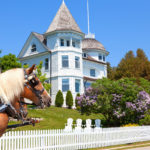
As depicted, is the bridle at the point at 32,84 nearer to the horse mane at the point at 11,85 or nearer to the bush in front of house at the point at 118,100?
the horse mane at the point at 11,85

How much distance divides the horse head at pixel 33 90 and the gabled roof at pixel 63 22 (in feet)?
102

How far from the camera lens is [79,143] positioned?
44.1 feet

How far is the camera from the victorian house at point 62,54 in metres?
34.5

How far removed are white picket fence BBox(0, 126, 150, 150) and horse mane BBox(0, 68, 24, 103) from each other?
7.02 metres

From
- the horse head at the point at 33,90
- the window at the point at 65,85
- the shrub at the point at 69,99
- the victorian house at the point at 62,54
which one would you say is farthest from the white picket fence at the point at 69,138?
the victorian house at the point at 62,54

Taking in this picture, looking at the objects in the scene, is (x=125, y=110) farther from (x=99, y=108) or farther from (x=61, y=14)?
(x=61, y=14)

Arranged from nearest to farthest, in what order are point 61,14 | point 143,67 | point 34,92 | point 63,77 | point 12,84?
point 12,84
point 34,92
point 63,77
point 61,14
point 143,67

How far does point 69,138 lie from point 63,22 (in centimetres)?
2605

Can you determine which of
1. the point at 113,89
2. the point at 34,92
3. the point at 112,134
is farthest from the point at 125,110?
the point at 34,92

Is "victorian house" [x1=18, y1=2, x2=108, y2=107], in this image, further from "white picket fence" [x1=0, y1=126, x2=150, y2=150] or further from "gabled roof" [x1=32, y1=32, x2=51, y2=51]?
"white picket fence" [x1=0, y1=126, x2=150, y2=150]

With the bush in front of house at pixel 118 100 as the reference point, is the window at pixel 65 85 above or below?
above

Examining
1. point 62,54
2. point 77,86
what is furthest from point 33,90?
point 77,86

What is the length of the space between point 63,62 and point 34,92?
30716 millimetres

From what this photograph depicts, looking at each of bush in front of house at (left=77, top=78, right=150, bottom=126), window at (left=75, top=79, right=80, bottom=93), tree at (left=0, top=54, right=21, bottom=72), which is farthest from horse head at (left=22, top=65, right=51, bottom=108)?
window at (left=75, top=79, right=80, bottom=93)
